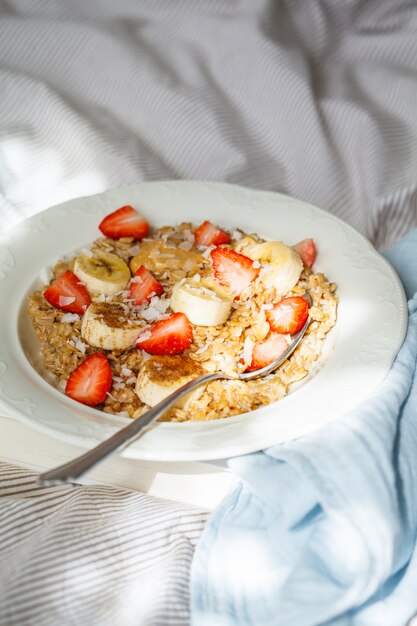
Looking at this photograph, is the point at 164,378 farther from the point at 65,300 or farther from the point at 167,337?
the point at 65,300

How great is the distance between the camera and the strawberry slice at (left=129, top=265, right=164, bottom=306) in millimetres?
1561

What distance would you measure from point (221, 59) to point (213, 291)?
114 centimetres

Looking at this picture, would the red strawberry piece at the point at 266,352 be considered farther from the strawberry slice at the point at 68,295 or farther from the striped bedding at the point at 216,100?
the striped bedding at the point at 216,100

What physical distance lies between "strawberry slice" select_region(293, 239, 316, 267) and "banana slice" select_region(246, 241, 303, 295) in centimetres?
5

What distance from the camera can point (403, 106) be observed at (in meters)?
2.24

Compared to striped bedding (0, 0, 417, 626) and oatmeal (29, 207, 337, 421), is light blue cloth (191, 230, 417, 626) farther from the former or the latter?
striped bedding (0, 0, 417, 626)

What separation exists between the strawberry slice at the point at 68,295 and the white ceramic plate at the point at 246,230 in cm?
6

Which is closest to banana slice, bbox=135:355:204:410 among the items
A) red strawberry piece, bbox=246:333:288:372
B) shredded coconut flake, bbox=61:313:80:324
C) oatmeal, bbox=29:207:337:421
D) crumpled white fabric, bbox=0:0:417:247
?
oatmeal, bbox=29:207:337:421

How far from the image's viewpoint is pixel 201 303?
1.46 m

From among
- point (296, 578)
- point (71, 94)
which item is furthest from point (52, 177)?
point (296, 578)

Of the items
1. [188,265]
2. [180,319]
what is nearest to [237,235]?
[188,265]

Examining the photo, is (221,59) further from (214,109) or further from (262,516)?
(262,516)

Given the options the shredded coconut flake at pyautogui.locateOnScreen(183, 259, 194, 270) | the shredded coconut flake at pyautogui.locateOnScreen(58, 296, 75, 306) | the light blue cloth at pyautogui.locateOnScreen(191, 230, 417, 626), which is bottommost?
the light blue cloth at pyautogui.locateOnScreen(191, 230, 417, 626)

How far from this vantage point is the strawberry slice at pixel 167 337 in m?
1.41
